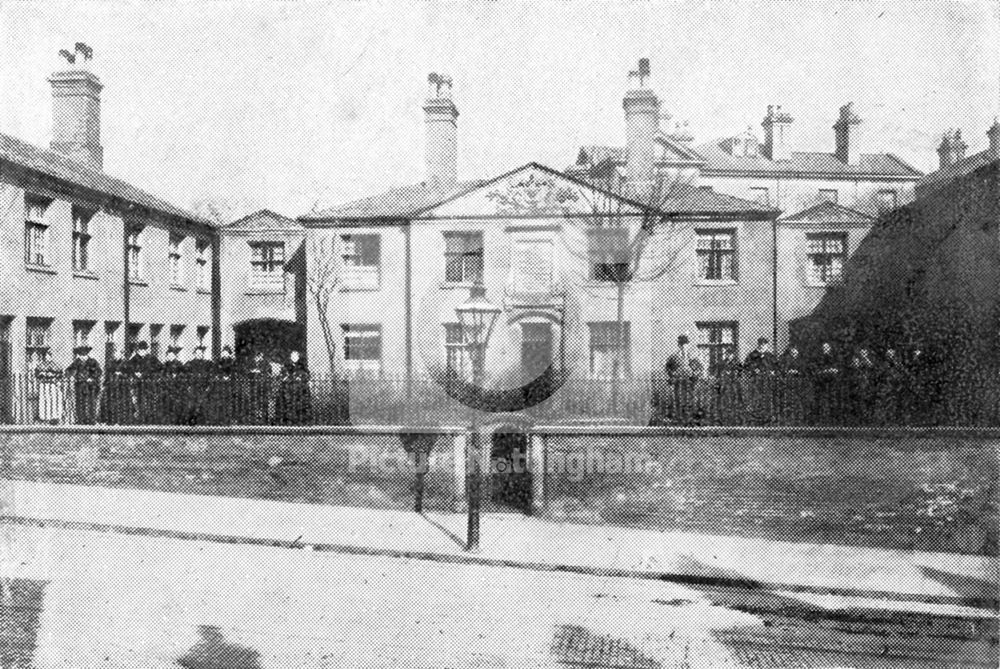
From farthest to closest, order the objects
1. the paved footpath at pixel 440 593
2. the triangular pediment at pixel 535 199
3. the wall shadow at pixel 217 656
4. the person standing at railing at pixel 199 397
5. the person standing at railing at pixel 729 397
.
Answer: the triangular pediment at pixel 535 199 < the person standing at railing at pixel 199 397 < the person standing at railing at pixel 729 397 < the paved footpath at pixel 440 593 < the wall shadow at pixel 217 656

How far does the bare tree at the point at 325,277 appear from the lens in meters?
21.2

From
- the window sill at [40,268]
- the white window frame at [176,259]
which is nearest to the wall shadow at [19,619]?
the window sill at [40,268]

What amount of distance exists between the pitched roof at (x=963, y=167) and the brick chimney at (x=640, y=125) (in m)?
6.86

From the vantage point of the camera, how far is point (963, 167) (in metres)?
18.0

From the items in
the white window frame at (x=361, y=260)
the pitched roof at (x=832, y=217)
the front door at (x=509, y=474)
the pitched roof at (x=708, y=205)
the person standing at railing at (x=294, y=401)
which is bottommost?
the front door at (x=509, y=474)

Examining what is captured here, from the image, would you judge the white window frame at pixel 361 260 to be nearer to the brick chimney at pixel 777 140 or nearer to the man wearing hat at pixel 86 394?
the man wearing hat at pixel 86 394

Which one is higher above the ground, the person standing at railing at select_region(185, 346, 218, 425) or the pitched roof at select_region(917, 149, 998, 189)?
the pitched roof at select_region(917, 149, 998, 189)

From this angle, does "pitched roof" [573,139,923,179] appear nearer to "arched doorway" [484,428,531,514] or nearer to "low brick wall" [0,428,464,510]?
"arched doorway" [484,428,531,514]

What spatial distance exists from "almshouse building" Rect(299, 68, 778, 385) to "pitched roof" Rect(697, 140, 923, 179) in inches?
544

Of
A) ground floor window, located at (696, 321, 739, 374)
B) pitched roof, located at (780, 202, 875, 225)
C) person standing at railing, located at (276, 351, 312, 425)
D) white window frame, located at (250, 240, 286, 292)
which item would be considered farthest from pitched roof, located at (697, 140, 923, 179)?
person standing at railing, located at (276, 351, 312, 425)

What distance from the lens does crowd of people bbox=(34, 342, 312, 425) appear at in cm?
1346

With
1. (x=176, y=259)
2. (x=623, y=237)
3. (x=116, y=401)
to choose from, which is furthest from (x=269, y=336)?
(x=623, y=237)

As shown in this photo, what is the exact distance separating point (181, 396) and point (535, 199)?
1020 centimetres

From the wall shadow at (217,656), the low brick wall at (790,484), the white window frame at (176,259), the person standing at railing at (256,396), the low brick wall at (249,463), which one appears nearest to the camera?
the wall shadow at (217,656)
